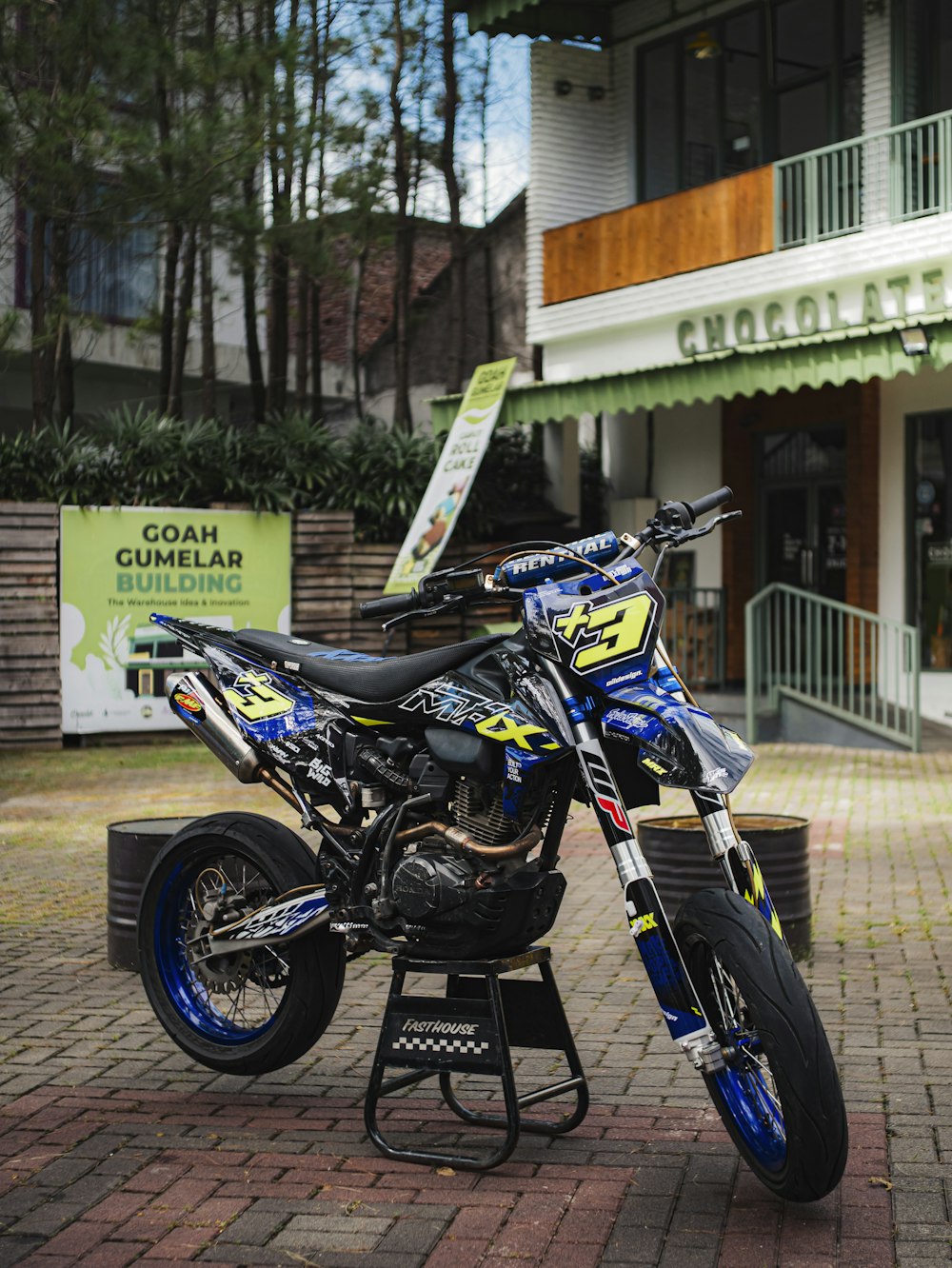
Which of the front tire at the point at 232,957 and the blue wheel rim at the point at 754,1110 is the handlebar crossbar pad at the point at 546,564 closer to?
the front tire at the point at 232,957

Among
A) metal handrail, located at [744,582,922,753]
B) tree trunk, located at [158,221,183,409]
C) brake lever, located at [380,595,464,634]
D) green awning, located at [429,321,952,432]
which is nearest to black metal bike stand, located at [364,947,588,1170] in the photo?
brake lever, located at [380,595,464,634]

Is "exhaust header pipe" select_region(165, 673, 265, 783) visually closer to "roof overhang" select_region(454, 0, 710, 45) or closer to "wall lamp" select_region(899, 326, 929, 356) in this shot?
"wall lamp" select_region(899, 326, 929, 356)

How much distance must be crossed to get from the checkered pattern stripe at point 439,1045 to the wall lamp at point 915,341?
35.7 feet

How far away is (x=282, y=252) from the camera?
16922mm

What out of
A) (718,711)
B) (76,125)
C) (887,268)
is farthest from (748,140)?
(76,125)

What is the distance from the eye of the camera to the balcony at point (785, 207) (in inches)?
637

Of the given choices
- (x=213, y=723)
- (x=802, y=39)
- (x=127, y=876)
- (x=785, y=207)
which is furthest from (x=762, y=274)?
(x=213, y=723)

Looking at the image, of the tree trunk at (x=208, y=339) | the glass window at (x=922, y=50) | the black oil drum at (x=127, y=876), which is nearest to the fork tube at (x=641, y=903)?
the black oil drum at (x=127, y=876)

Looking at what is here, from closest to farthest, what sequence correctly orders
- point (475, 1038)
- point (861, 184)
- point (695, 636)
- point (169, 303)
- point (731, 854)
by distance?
point (731, 854), point (475, 1038), point (695, 636), point (861, 184), point (169, 303)

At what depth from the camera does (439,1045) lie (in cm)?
419

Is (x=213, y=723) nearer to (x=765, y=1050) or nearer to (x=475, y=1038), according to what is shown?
(x=475, y=1038)

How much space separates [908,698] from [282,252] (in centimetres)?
793

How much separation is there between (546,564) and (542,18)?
1708 cm

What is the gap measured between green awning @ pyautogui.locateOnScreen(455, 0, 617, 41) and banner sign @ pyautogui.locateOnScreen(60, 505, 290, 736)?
701cm
